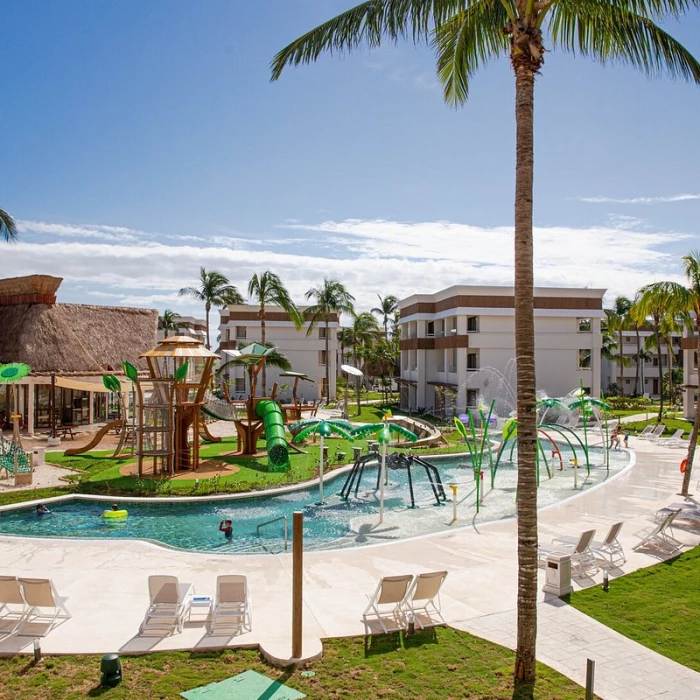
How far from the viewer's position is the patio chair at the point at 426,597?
394 inches

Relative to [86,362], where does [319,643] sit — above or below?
below

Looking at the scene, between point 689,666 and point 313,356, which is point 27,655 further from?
point 313,356

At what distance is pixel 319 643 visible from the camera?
9.15m

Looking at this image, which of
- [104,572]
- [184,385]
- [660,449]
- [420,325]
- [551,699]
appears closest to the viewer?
[551,699]

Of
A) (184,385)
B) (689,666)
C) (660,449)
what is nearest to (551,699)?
(689,666)

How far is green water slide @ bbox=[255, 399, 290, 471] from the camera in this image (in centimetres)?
2266

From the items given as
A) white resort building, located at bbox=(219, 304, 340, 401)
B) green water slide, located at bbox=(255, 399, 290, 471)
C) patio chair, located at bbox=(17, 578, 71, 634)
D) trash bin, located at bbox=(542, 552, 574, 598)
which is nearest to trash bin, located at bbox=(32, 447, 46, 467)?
green water slide, located at bbox=(255, 399, 290, 471)

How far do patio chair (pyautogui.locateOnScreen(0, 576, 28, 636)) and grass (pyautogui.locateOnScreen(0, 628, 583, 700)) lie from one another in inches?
39.2

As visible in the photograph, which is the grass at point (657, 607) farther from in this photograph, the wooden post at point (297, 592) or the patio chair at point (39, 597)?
the patio chair at point (39, 597)

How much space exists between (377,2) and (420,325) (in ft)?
138

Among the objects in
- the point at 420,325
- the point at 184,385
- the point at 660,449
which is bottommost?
the point at 660,449

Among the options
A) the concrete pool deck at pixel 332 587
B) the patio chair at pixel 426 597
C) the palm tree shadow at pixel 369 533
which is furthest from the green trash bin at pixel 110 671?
the palm tree shadow at pixel 369 533

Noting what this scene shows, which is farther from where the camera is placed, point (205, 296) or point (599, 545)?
point (205, 296)

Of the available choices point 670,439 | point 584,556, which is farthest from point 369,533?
point 670,439
